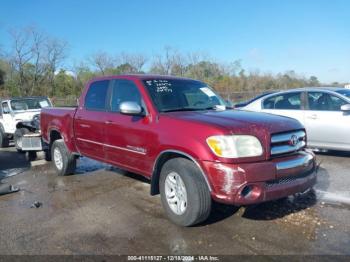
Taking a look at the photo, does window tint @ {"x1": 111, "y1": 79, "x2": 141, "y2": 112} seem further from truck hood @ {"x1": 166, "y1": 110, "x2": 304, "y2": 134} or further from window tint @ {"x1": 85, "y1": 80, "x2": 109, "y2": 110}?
truck hood @ {"x1": 166, "y1": 110, "x2": 304, "y2": 134}

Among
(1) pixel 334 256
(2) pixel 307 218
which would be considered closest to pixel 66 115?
(2) pixel 307 218

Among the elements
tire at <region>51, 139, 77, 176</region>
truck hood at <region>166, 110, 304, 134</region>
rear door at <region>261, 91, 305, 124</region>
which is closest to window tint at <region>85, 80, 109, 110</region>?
tire at <region>51, 139, 77, 176</region>

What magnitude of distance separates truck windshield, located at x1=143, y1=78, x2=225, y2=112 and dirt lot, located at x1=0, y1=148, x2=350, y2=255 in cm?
146

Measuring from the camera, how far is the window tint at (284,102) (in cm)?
852

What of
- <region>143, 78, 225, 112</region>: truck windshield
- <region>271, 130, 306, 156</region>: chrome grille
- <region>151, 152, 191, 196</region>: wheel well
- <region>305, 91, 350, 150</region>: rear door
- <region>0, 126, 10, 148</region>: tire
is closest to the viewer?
<region>271, 130, 306, 156</region>: chrome grille

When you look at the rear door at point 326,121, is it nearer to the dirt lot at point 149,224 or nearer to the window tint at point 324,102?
the window tint at point 324,102

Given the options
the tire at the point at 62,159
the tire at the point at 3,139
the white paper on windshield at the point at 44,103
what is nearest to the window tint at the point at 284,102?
the tire at the point at 62,159

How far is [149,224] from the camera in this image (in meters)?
4.51

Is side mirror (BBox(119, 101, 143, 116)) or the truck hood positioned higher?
side mirror (BBox(119, 101, 143, 116))

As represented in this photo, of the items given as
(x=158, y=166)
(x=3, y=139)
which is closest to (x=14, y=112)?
(x=3, y=139)

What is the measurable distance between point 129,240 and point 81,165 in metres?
4.68

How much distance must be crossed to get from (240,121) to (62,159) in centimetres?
434

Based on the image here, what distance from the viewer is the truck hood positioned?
4.01m

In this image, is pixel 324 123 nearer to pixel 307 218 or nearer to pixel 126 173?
pixel 307 218
